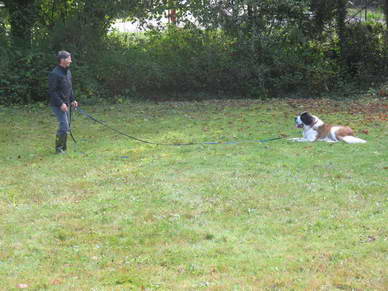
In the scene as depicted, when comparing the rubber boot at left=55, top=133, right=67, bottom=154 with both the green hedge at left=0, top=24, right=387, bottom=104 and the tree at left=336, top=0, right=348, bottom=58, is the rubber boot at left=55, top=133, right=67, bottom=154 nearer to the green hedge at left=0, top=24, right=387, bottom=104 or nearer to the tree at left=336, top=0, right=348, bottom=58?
the green hedge at left=0, top=24, right=387, bottom=104

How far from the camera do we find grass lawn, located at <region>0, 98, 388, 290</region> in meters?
5.61

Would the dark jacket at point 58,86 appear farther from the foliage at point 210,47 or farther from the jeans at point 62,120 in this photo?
the foliage at point 210,47

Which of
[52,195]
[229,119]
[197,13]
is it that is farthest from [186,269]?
[197,13]

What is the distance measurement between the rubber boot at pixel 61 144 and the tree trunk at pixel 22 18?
945cm

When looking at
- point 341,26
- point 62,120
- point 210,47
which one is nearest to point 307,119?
point 62,120

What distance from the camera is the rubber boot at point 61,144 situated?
11.6 metres

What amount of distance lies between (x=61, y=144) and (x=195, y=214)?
5082mm

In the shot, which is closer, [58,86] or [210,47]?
[58,86]

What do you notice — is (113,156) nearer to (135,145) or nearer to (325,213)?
(135,145)

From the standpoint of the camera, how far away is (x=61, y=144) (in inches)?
462

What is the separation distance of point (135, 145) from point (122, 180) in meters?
3.09

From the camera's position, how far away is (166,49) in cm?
2139

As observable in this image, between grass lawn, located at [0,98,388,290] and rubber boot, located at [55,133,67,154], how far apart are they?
213 millimetres

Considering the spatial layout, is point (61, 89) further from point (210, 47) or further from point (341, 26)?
point (341, 26)
